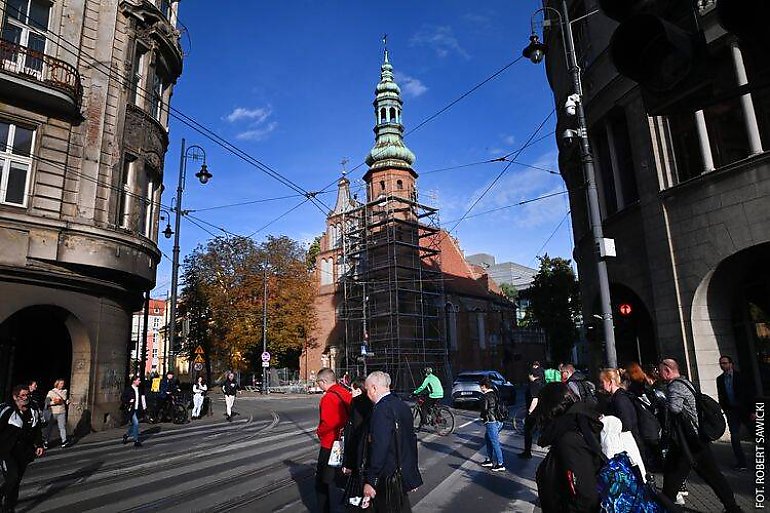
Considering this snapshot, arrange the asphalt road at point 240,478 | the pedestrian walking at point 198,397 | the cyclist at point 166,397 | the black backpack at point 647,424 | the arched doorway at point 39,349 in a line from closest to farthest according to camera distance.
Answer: the black backpack at point 647,424
the asphalt road at point 240,478
the arched doorway at point 39,349
the cyclist at point 166,397
the pedestrian walking at point 198,397

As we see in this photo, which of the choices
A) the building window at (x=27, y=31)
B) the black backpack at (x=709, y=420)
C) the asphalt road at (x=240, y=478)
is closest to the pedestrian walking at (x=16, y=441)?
the asphalt road at (x=240, y=478)

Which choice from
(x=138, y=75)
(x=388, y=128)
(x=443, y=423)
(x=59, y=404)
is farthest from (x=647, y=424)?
(x=388, y=128)

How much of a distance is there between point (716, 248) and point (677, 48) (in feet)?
30.8

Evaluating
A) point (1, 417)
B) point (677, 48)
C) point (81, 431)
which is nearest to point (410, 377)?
point (81, 431)

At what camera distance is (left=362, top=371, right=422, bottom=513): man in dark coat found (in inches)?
156

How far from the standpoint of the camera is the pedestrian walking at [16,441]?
20.5 feet

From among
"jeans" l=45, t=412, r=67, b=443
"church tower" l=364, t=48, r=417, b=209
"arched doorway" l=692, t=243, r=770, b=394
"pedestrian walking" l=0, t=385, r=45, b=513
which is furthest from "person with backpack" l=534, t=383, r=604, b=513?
"church tower" l=364, t=48, r=417, b=209

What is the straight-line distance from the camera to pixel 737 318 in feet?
36.0

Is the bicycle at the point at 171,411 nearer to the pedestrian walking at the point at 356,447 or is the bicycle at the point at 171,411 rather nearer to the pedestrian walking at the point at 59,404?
the pedestrian walking at the point at 59,404

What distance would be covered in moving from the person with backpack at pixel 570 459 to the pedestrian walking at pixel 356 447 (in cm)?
148

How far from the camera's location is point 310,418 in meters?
18.9

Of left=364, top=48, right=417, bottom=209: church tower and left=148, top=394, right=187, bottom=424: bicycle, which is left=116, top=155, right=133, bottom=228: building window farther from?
left=364, top=48, right=417, bottom=209: church tower

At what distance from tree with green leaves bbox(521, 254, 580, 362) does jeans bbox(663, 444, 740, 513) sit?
1373 inches

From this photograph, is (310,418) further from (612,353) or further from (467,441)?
(612,353)
